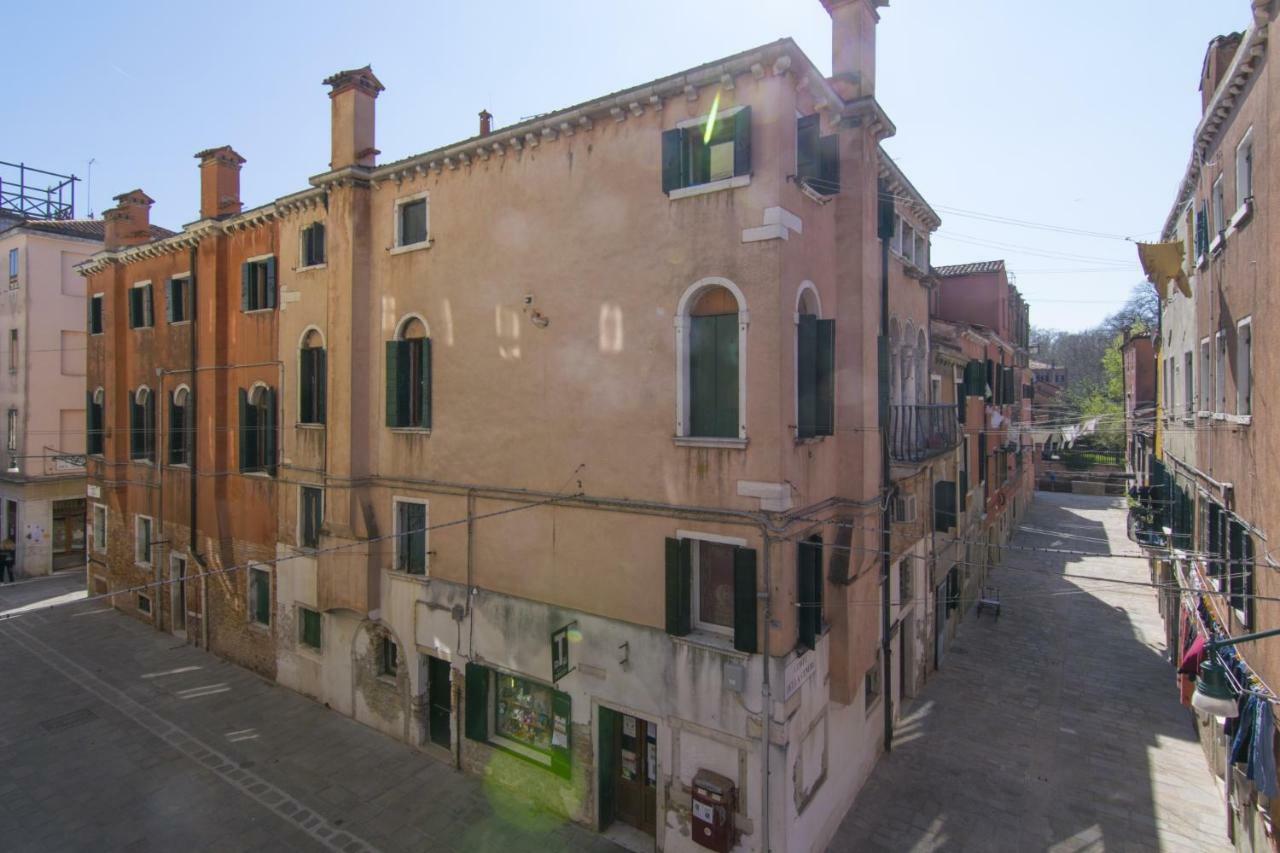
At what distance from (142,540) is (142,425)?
139 inches

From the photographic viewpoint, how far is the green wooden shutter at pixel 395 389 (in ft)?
43.5

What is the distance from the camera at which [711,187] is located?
928 centimetres

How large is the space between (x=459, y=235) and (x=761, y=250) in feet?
20.5

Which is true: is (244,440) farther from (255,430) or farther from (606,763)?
(606,763)

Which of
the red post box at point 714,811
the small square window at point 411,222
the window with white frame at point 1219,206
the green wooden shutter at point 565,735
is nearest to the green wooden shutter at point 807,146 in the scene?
the window with white frame at point 1219,206

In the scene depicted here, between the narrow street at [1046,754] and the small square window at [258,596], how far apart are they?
13916mm

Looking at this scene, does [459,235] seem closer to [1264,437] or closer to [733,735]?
[733,735]

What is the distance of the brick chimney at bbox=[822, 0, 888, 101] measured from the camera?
10.7 meters

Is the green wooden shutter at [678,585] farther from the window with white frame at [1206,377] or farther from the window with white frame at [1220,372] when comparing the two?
the window with white frame at [1206,377]

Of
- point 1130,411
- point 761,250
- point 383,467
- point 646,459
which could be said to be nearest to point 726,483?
point 646,459

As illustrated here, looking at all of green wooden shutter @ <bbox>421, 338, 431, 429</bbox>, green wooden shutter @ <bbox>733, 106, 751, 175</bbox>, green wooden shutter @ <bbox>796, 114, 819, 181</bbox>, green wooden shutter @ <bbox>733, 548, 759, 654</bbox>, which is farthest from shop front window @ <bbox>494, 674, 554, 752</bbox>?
green wooden shutter @ <bbox>796, 114, 819, 181</bbox>

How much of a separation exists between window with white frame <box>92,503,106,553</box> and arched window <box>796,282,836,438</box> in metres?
23.6

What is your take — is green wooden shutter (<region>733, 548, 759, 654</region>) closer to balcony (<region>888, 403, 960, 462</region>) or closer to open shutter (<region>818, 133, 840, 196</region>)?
balcony (<region>888, 403, 960, 462</region>)

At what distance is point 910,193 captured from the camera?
14633 mm
